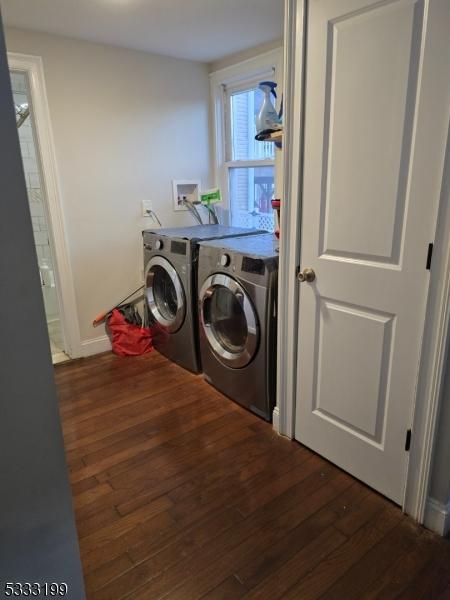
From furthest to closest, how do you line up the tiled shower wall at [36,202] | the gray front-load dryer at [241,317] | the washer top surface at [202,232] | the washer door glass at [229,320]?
the tiled shower wall at [36,202] < the washer top surface at [202,232] < the washer door glass at [229,320] < the gray front-load dryer at [241,317]

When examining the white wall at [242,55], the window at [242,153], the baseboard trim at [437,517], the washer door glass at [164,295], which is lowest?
the baseboard trim at [437,517]

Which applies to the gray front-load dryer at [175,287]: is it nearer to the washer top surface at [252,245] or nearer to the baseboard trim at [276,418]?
the washer top surface at [252,245]

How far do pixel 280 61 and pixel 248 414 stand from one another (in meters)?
2.34

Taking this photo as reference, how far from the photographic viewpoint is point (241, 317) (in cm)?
234

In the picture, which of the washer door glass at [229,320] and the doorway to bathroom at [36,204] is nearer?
the washer door glass at [229,320]

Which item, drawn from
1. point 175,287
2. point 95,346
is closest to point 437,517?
point 175,287

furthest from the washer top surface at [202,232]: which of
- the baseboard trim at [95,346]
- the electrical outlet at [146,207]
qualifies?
the baseboard trim at [95,346]

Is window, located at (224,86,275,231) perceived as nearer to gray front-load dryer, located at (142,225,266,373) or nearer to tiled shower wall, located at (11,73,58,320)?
gray front-load dryer, located at (142,225,266,373)

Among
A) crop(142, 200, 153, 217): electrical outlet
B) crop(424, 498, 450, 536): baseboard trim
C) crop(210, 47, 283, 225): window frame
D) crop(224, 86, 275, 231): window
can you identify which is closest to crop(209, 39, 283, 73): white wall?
crop(210, 47, 283, 225): window frame

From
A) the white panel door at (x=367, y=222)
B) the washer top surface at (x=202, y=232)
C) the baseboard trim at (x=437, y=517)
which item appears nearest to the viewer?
the white panel door at (x=367, y=222)

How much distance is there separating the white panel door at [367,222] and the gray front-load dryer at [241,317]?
0.84 feet

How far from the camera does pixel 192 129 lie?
329 cm

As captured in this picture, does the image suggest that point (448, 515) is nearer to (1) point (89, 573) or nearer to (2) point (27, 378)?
(1) point (89, 573)

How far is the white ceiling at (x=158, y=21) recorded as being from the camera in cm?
213
